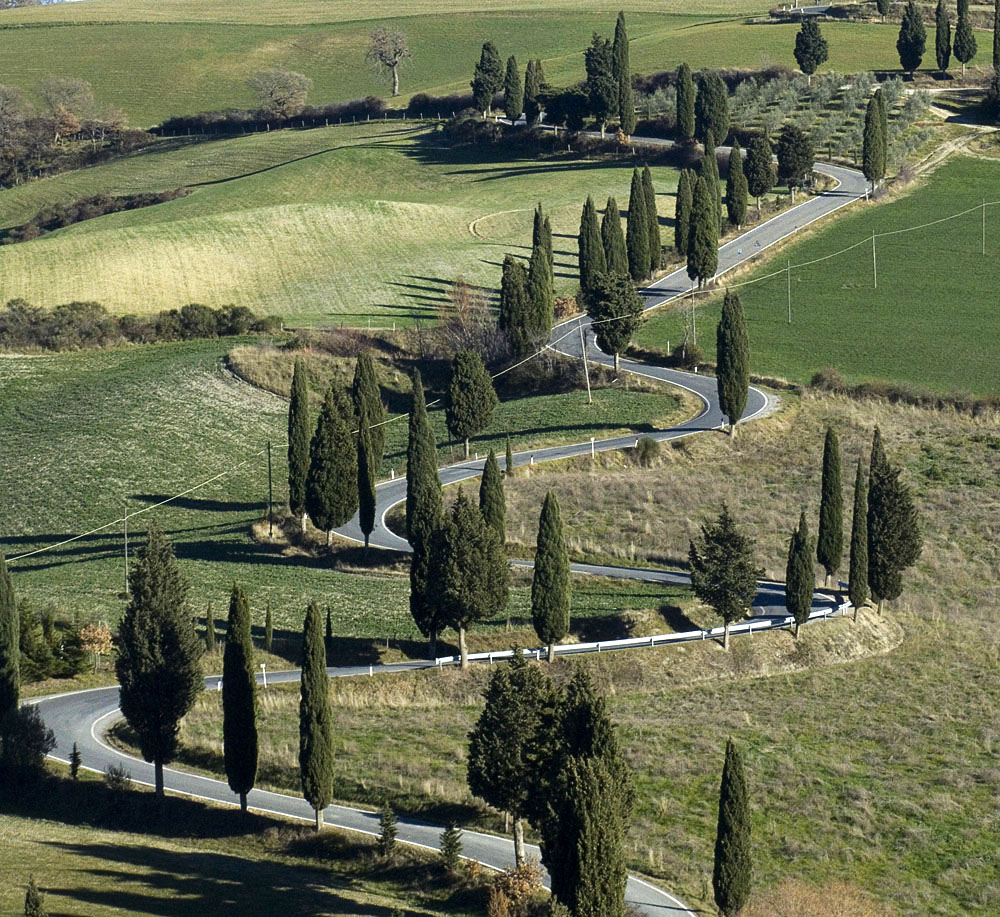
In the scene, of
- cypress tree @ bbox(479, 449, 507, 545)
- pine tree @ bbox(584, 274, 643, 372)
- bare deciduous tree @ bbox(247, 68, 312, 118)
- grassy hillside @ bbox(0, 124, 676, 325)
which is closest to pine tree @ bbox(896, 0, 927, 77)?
grassy hillside @ bbox(0, 124, 676, 325)

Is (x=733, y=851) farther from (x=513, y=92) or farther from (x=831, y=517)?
(x=513, y=92)

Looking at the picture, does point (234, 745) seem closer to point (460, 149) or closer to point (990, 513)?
point (990, 513)

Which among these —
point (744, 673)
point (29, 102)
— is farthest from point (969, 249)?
point (29, 102)

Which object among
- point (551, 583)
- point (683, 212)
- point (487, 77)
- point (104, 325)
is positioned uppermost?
point (487, 77)

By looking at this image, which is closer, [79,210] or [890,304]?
[890,304]

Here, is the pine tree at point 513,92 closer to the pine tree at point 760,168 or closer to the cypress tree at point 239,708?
the pine tree at point 760,168

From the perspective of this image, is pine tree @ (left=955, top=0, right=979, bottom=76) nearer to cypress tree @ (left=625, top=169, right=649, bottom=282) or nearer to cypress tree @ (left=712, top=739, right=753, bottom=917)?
cypress tree @ (left=625, top=169, right=649, bottom=282)

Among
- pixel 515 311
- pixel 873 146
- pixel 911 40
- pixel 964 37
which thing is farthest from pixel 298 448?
pixel 964 37
